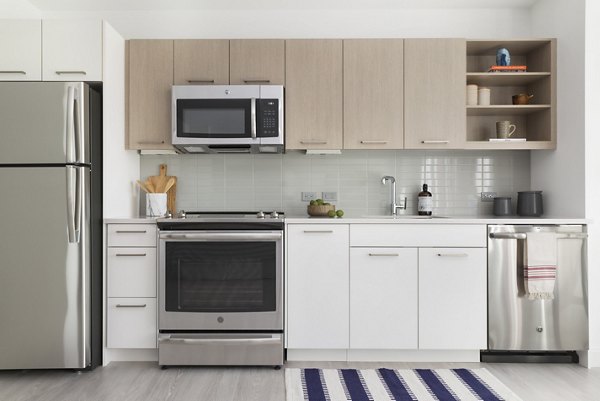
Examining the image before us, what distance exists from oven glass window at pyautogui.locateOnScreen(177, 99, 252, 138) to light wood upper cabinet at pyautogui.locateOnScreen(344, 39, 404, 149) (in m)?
0.72

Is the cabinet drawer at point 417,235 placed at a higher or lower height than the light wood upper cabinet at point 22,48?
lower

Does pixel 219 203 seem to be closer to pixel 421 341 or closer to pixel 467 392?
pixel 421 341

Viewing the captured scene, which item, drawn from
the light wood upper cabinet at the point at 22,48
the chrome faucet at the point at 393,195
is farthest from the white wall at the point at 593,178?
the light wood upper cabinet at the point at 22,48

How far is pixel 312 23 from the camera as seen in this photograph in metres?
3.65

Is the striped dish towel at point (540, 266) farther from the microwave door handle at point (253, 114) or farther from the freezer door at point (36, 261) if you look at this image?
the freezer door at point (36, 261)

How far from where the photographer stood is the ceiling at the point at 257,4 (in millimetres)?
3502

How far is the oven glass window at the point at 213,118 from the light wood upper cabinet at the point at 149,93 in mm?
188

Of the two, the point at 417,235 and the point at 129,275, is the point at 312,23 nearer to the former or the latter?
the point at 417,235

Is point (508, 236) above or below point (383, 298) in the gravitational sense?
above

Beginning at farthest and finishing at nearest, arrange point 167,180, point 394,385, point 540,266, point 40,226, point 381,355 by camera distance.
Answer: point 167,180 → point 381,355 → point 540,266 → point 40,226 → point 394,385

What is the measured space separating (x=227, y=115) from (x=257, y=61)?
453mm

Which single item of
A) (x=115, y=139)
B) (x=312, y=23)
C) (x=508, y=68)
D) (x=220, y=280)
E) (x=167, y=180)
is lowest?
(x=220, y=280)

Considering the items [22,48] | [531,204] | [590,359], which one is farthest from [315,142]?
[590,359]

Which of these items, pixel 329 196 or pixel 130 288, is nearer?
pixel 130 288
